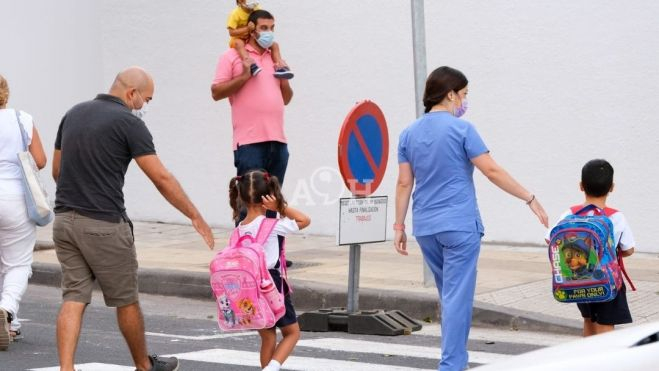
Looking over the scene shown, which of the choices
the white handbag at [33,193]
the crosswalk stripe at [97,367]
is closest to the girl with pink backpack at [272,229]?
the crosswalk stripe at [97,367]

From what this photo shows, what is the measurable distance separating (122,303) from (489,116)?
6729 mm

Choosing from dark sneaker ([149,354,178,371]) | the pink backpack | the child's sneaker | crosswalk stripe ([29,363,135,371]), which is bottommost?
crosswalk stripe ([29,363,135,371])

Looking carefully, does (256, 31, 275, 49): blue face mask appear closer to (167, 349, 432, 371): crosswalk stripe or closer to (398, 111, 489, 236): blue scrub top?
(167, 349, 432, 371): crosswalk stripe

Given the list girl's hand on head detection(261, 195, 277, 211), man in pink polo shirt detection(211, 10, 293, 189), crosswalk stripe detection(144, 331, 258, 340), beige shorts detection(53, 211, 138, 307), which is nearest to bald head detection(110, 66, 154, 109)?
beige shorts detection(53, 211, 138, 307)

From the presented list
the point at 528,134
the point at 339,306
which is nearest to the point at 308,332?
the point at 339,306

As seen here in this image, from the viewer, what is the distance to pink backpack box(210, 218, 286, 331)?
23.0 feet

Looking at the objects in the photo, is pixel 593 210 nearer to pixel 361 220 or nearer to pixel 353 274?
pixel 361 220

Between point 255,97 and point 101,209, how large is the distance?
4.21 meters

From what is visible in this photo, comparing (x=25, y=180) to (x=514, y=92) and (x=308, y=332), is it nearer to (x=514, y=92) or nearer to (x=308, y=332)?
(x=308, y=332)

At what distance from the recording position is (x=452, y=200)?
7.26 metres

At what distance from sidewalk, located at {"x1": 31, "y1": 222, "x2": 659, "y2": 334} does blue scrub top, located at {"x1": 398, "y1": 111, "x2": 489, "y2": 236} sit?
260 centimetres

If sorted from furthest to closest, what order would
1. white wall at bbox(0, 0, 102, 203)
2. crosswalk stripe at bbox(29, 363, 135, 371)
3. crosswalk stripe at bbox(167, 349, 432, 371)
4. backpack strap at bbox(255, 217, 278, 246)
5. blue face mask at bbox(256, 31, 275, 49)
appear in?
white wall at bbox(0, 0, 102, 203), blue face mask at bbox(256, 31, 275, 49), crosswalk stripe at bbox(167, 349, 432, 371), crosswalk stripe at bbox(29, 363, 135, 371), backpack strap at bbox(255, 217, 278, 246)

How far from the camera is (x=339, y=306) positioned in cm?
1081

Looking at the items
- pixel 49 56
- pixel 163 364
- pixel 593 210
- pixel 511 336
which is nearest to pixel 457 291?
pixel 593 210
